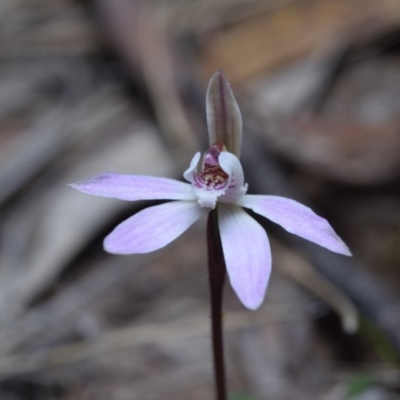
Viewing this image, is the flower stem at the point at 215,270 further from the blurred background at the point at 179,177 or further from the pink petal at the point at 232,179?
the blurred background at the point at 179,177

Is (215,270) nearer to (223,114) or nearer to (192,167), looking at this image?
(192,167)

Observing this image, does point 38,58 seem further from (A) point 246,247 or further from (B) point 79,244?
(A) point 246,247

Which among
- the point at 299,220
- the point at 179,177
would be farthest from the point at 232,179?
the point at 179,177

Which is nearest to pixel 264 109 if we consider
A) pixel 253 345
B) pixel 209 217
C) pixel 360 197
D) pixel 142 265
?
pixel 360 197

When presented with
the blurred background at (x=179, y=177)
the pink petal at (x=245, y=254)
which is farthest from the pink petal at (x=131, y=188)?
the blurred background at (x=179, y=177)

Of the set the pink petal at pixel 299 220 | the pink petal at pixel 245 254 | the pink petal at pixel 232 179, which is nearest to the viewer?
the pink petal at pixel 245 254
